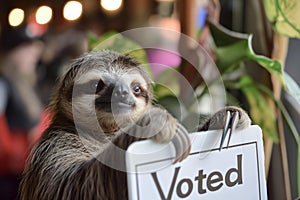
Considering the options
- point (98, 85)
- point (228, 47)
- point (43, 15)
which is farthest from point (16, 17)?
point (228, 47)

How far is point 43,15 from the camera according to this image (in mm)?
478

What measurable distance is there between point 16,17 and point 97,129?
172mm

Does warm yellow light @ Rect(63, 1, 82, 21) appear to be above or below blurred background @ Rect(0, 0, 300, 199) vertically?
above

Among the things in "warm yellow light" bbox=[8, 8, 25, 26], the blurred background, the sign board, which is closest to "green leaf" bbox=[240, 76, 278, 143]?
the blurred background

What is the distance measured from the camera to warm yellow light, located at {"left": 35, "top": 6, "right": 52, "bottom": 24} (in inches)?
18.5

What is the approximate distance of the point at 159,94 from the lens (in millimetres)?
441

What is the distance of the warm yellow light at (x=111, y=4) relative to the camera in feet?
1.67

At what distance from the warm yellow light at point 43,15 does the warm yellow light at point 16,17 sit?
15mm

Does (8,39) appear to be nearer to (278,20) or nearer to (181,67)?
(181,67)

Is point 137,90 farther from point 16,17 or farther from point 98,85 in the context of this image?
point 16,17

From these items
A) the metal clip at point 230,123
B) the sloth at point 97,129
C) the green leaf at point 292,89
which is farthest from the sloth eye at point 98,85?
the green leaf at point 292,89

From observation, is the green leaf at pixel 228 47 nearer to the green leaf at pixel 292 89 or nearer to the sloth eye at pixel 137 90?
the green leaf at pixel 292 89

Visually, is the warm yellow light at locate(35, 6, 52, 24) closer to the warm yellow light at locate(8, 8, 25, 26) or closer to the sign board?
the warm yellow light at locate(8, 8, 25, 26)

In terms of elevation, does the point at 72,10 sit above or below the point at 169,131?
above
